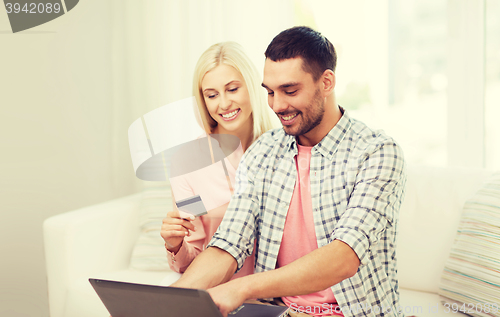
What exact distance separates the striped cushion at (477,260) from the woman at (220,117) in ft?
2.08

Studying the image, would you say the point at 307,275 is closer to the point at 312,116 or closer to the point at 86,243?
the point at 312,116

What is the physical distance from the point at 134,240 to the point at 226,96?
35.7 inches

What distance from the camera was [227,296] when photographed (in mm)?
880

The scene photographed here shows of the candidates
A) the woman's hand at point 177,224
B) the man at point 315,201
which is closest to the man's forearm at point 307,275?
the man at point 315,201

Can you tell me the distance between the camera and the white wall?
184cm

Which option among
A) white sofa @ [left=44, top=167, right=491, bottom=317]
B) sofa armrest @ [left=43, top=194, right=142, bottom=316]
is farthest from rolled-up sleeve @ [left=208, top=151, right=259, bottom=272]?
sofa armrest @ [left=43, top=194, right=142, bottom=316]

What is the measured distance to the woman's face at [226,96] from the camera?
1.28 meters

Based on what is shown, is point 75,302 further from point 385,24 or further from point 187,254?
point 385,24

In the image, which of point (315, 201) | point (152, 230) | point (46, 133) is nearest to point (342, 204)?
point (315, 201)

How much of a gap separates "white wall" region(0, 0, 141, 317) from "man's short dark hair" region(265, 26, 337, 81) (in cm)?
128

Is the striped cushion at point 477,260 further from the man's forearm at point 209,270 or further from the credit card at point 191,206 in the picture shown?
the credit card at point 191,206

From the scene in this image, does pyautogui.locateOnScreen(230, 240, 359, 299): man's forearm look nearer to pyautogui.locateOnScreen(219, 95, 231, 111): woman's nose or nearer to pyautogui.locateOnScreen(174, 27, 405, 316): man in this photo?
pyautogui.locateOnScreen(174, 27, 405, 316): man

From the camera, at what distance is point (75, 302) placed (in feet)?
5.28

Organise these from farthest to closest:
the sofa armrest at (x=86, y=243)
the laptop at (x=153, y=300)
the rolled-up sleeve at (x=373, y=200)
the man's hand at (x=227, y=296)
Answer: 1. the sofa armrest at (x=86, y=243)
2. the rolled-up sleeve at (x=373, y=200)
3. the man's hand at (x=227, y=296)
4. the laptop at (x=153, y=300)
